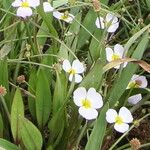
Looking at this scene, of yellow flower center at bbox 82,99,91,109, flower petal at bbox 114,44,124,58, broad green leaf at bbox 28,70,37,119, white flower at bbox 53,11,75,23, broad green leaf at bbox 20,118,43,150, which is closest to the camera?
broad green leaf at bbox 20,118,43,150

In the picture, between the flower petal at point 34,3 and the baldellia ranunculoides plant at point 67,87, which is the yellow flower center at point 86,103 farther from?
the flower petal at point 34,3

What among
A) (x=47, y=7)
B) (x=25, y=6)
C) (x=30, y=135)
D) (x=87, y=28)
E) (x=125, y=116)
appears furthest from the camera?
(x=87, y=28)

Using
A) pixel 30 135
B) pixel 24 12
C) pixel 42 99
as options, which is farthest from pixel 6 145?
pixel 24 12

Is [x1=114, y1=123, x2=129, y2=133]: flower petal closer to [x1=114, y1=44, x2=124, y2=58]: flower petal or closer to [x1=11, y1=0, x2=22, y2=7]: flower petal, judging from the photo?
[x1=114, y1=44, x2=124, y2=58]: flower petal

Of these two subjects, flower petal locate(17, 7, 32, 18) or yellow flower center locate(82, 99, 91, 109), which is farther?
flower petal locate(17, 7, 32, 18)

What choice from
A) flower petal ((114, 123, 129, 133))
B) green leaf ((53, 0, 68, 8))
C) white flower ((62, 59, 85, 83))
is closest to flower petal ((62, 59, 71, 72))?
white flower ((62, 59, 85, 83))

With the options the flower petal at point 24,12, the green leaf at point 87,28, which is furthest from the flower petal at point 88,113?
the green leaf at point 87,28

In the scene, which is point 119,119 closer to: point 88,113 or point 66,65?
point 88,113
